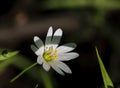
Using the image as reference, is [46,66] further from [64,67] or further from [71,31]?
[71,31]

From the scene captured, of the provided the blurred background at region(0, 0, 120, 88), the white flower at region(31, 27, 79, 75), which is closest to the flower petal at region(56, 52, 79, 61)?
the white flower at region(31, 27, 79, 75)

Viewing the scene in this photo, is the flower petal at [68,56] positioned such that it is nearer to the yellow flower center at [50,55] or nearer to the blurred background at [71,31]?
the yellow flower center at [50,55]

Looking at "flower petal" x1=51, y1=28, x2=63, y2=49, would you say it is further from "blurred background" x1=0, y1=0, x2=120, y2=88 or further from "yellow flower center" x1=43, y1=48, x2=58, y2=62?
"blurred background" x1=0, y1=0, x2=120, y2=88

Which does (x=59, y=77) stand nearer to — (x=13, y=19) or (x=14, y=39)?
(x=14, y=39)

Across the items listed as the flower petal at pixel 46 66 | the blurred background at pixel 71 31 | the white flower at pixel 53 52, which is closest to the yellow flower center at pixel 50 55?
the white flower at pixel 53 52

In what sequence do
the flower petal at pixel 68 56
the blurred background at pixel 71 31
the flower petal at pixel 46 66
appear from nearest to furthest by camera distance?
the flower petal at pixel 46 66 < the flower petal at pixel 68 56 < the blurred background at pixel 71 31

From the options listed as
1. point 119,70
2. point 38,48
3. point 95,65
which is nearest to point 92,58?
point 95,65
